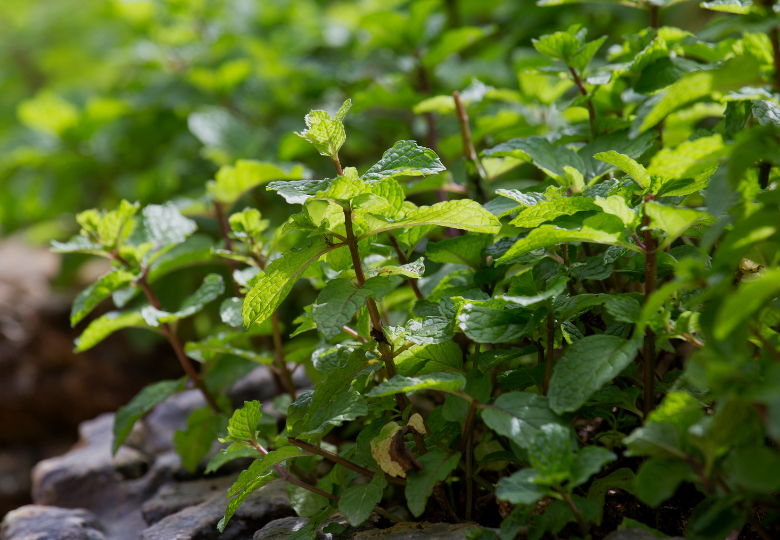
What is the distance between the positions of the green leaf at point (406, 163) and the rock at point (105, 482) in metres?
1.03

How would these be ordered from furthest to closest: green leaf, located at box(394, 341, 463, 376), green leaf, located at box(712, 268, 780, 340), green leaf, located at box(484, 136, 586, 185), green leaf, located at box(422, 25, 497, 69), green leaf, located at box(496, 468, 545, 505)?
green leaf, located at box(422, 25, 497, 69) < green leaf, located at box(484, 136, 586, 185) < green leaf, located at box(394, 341, 463, 376) < green leaf, located at box(496, 468, 545, 505) < green leaf, located at box(712, 268, 780, 340)

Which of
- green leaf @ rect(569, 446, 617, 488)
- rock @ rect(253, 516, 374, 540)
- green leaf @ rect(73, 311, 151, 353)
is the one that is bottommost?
rock @ rect(253, 516, 374, 540)

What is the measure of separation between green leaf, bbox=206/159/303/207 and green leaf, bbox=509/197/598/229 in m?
0.69

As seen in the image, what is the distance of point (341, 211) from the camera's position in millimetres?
938

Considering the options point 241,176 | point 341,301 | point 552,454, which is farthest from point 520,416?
point 241,176

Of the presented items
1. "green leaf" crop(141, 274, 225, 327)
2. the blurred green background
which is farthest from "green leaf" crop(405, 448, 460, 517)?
the blurred green background

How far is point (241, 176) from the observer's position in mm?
1519

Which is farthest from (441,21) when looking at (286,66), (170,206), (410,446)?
(410,446)

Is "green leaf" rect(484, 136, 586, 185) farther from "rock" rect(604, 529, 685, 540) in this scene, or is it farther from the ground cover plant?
"rock" rect(604, 529, 685, 540)

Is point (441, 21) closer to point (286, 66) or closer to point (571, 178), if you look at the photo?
point (286, 66)

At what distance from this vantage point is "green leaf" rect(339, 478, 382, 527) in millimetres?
898

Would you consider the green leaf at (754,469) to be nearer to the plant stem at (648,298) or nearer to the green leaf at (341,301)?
the plant stem at (648,298)

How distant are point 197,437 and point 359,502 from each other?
61 cm

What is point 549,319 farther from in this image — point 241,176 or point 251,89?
point 251,89
